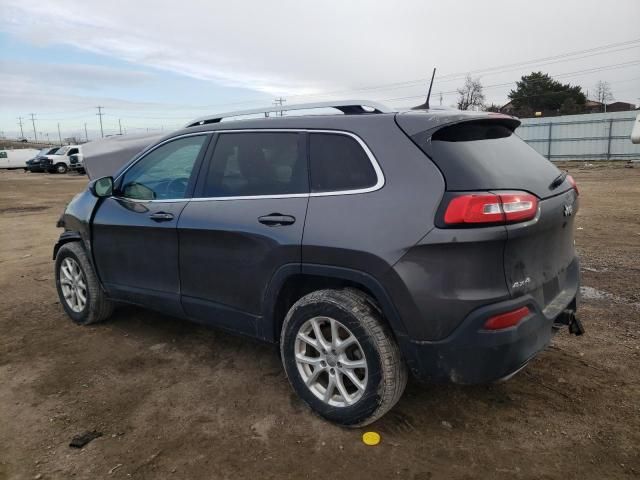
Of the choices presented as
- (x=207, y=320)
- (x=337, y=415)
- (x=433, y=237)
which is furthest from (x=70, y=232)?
(x=433, y=237)

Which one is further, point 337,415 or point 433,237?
point 337,415

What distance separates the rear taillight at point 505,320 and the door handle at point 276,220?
1181 millimetres

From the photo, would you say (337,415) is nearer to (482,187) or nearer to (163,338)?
(482,187)

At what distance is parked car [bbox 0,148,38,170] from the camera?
42.2m

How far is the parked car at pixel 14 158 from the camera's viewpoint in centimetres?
4225

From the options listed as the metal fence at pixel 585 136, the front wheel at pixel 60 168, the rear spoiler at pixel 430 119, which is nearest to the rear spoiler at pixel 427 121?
A: the rear spoiler at pixel 430 119

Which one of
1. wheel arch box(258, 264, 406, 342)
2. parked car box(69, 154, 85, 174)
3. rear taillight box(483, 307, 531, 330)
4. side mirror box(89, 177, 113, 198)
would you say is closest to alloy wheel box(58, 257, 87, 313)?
side mirror box(89, 177, 113, 198)

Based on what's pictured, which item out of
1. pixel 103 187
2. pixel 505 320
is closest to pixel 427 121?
pixel 505 320

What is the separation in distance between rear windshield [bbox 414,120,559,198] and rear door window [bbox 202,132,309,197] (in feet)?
2.60

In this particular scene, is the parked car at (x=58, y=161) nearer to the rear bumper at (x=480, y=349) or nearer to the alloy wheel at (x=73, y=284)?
the alloy wheel at (x=73, y=284)

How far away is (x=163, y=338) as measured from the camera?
4.31 m

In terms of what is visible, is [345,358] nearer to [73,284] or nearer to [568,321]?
[568,321]

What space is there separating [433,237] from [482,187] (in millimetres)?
341

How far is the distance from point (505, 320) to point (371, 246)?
28.6 inches
